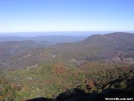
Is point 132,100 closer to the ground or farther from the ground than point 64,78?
farther from the ground

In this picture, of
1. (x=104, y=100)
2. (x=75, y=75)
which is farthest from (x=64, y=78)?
(x=104, y=100)

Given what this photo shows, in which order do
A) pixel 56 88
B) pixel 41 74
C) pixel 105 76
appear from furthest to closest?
pixel 41 74
pixel 105 76
pixel 56 88

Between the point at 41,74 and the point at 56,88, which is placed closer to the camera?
the point at 56,88

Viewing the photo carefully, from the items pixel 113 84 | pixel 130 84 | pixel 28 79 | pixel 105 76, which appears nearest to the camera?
pixel 130 84

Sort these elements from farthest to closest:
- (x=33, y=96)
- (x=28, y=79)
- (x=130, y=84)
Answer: (x=28, y=79) → (x=33, y=96) → (x=130, y=84)

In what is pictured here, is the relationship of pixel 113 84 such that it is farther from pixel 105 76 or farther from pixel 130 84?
pixel 105 76

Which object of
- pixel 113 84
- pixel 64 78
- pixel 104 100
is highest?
pixel 104 100

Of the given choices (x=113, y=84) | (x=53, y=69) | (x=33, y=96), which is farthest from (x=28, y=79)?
(x=113, y=84)

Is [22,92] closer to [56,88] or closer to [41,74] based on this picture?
[56,88]

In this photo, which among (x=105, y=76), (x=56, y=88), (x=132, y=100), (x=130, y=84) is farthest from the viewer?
(x=105, y=76)
